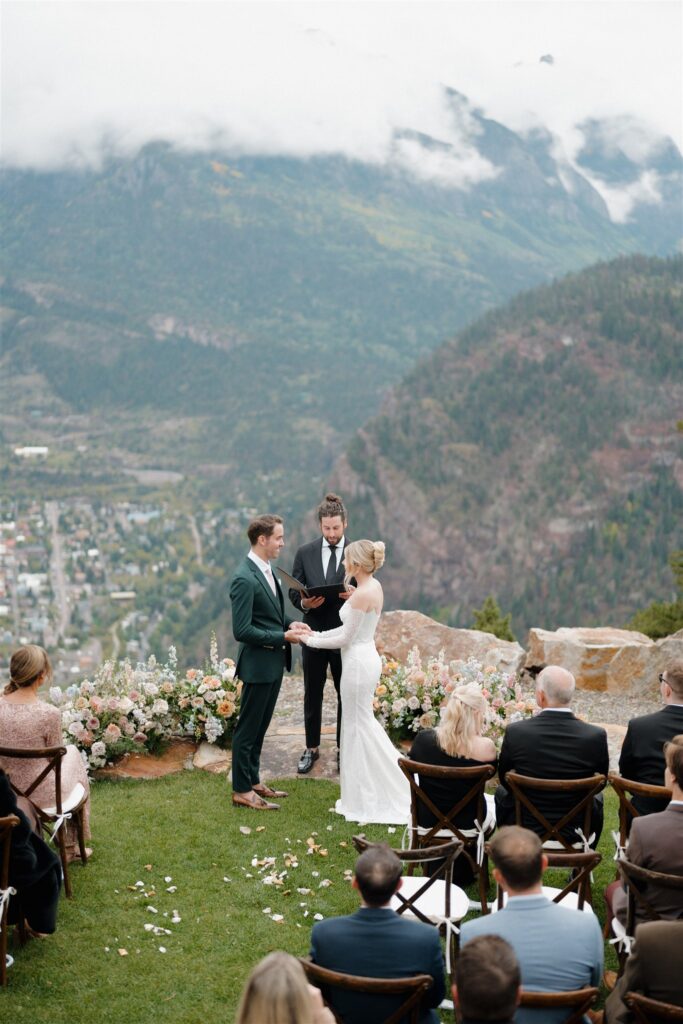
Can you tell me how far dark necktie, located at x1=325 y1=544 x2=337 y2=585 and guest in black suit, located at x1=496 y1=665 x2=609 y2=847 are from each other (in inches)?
121

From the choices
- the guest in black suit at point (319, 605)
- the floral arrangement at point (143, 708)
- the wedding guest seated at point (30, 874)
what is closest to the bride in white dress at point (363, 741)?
the guest in black suit at point (319, 605)

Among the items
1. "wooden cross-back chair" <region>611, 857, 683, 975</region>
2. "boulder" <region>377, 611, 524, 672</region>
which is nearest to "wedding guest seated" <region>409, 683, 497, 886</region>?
"wooden cross-back chair" <region>611, 857, 683, 975</region>

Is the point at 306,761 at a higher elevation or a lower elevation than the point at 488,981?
lower

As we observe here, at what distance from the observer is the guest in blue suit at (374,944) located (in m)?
3.81

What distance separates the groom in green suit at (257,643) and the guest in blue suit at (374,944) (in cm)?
347

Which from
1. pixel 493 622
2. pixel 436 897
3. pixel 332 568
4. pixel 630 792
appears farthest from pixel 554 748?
pixel 493 622

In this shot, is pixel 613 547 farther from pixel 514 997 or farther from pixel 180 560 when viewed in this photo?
pixel 514 997

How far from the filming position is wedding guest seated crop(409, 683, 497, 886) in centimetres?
579

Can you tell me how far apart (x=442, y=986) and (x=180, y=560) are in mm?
137446

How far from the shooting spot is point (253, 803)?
766cm

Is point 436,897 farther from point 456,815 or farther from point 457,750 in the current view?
point 457,750

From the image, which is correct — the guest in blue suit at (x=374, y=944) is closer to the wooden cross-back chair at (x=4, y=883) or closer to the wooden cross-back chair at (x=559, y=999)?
the wooden cross-back chair at (x=559, y=999)

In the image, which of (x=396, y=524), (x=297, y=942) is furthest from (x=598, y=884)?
(x=396, y=524)

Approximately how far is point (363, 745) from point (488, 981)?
4.33 meters
